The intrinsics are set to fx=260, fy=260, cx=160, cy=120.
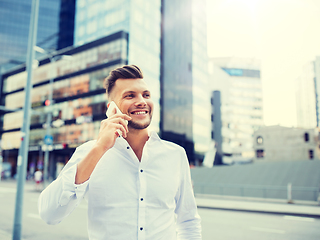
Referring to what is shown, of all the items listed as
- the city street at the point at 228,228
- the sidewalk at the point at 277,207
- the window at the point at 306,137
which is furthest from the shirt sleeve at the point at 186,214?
the window at the point at 306,137

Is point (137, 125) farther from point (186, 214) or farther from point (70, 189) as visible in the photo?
point (186, 214)

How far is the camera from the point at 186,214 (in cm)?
186

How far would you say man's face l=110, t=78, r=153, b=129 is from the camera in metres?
1.69

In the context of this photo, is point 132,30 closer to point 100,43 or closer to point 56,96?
point 100,43

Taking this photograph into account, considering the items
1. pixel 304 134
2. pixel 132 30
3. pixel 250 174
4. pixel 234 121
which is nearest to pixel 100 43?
pixel 132 30

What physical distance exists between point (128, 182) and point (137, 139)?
0.31 metres

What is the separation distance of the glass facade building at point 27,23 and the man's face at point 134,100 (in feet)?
217

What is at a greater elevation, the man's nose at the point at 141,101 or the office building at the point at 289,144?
the office building at the point at 289,144

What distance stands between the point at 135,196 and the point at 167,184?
240mm

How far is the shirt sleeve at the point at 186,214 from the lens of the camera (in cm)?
181

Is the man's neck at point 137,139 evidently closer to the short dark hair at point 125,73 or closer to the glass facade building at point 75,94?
the short dark hair at point 125,73

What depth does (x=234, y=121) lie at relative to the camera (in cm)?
9950

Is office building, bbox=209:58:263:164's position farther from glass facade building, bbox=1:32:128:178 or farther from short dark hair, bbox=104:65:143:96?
short dark hair, bbox=104:65:143:96

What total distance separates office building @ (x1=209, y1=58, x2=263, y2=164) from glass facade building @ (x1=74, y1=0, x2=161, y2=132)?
37057 mm
